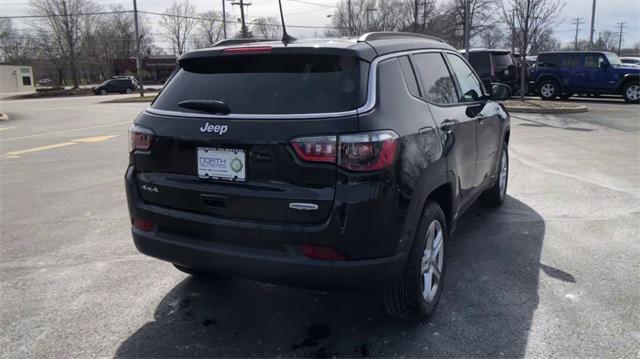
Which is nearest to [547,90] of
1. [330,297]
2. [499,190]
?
[499,190]

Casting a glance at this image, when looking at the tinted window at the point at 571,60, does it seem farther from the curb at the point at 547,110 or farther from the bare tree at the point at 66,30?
the bare tree at the point at 66,30

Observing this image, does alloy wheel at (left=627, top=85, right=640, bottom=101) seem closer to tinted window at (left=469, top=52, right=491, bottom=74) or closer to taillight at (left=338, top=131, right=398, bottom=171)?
tinted window at (left=469, top=52, right=491, bottom=74)

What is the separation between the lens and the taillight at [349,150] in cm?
262

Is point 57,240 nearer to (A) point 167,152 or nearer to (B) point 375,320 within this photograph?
(A) point 167,152

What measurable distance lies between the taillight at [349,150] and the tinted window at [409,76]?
2.37ft

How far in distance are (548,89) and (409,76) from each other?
804 inches

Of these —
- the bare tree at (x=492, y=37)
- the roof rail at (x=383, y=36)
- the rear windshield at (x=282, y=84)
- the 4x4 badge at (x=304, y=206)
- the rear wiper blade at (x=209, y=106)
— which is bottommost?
the 4x4 badge at (x=304, y=206)

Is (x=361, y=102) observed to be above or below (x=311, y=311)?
above

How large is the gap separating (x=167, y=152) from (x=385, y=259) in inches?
55.2

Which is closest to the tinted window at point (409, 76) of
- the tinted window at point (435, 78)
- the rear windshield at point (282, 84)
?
the tinted window at point (435, 78)

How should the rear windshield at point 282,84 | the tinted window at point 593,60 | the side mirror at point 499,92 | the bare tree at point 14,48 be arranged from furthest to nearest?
1. the bare tree at point 14,48
2. the tinted window at point 593,60
3. the side mirror at point 499,92
4. the rear windshield at point 282,84

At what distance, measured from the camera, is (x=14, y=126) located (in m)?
17.3

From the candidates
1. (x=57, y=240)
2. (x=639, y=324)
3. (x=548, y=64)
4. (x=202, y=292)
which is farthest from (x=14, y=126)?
(x=548, y=64)

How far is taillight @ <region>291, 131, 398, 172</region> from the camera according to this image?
8.59ft
